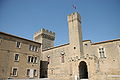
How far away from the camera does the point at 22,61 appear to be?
2533cm

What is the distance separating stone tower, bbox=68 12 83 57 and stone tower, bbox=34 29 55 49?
511 inches

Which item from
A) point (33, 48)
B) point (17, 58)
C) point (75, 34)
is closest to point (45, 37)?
point (33, 48)

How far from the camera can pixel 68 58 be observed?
27.3 meters

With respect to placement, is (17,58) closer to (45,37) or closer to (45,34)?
(45,37)

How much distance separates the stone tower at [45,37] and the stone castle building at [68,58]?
7592mm

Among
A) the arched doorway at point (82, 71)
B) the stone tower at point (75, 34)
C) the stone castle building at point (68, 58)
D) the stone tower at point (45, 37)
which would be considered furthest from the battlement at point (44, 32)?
the arched doorway at point (82, 71)

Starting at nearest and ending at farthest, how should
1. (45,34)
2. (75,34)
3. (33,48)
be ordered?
1. (75,34)
2. (33,48)
3. (45,34)

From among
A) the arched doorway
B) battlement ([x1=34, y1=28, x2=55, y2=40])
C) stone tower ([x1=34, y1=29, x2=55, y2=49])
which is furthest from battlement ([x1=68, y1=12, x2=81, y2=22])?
stone tower ([x1=34, y1=29, x2=55, y2=49])

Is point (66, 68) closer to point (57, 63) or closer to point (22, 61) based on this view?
point (57, 63)

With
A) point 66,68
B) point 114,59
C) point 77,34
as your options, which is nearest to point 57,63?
point 66,68

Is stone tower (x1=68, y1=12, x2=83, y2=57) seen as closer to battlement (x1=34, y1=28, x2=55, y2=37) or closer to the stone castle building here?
the stone castle building

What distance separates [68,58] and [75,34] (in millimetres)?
5954

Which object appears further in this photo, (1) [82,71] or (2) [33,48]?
(2) [33,48]

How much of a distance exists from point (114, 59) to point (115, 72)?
2560 millimetres
